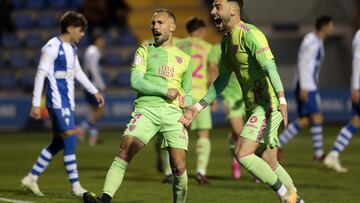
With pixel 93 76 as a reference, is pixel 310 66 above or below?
above

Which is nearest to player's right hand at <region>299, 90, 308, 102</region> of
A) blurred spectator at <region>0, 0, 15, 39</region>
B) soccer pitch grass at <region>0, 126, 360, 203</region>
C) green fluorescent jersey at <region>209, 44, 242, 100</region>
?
soccer pitch grass at <region>0, 126, 360, 203</region>

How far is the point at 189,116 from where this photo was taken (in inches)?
368

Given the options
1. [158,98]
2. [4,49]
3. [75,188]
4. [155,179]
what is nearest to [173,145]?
[158,98]

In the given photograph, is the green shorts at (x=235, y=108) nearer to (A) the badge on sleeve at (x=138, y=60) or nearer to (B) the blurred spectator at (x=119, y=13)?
(A) the badge on sleeve at (x=138, y=60)

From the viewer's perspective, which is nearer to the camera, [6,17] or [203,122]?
[203,122]

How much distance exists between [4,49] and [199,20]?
15407mm

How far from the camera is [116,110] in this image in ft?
83.4

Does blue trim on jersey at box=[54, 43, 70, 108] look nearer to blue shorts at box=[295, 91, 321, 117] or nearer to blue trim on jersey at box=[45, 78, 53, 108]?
A: blue trim on jersey at box=[45, 78, 53, 108]

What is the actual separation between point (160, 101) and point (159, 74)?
29 centimetres

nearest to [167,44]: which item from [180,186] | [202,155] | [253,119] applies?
[253,119]

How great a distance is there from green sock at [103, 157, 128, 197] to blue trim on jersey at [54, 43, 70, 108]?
2.59m

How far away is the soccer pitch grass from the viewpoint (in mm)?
11531

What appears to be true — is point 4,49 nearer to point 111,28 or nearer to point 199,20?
point 111,28

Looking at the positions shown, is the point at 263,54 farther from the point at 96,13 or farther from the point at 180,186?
the point at 96,13
